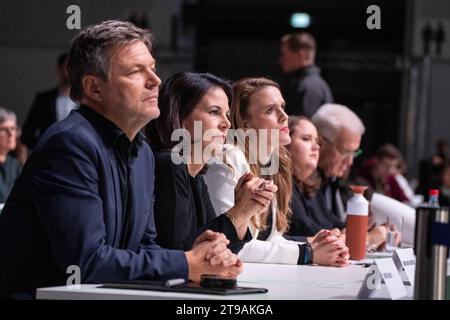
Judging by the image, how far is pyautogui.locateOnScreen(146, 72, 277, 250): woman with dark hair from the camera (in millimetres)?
2779

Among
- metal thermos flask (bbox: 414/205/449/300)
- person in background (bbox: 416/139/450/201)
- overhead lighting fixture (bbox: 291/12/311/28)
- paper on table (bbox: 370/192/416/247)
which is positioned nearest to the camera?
metal thermos flask (bbox: 414/205/449/300)

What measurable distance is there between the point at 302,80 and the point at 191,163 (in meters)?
3.34

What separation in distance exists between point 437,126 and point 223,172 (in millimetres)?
9749

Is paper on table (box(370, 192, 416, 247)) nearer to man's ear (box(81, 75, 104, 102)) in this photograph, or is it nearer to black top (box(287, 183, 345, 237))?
black top (box(287, 183, 345, 237))

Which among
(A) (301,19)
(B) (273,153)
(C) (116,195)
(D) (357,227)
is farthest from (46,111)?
(A) (301,19)

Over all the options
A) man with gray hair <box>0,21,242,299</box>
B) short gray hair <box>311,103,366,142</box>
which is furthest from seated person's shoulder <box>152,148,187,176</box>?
short gray hair <box>311,103,366,142</box>

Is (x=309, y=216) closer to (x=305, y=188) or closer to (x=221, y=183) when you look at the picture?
(x=305, y=188)

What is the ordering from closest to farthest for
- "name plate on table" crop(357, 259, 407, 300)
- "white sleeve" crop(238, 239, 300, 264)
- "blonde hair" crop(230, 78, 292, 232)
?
"name plate on table" crop(357, 259, 407, 300), "white sleeve" crop(238, 239, 300, 264), "blonde hair" crop(230, 78, 292, 232)

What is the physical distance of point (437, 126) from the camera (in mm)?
12688

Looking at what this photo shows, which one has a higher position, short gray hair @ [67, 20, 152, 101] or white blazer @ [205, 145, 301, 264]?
short gray hair @ [67, 20, 152, 101]

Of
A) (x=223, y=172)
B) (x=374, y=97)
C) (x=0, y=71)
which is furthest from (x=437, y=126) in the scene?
(x=223, y=172)

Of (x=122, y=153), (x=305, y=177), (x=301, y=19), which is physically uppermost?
(x=301, y=19)

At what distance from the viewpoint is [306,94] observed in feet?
20.2
